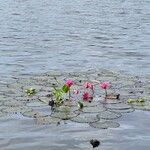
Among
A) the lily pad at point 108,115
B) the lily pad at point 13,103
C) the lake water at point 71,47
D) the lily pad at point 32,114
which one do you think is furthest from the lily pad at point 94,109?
the lily pad at point 13,103

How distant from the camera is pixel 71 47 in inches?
966

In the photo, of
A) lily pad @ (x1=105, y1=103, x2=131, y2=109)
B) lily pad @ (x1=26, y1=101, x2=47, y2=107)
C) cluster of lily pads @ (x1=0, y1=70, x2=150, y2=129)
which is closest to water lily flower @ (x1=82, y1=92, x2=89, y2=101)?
cluster of lily pads @ (x1=0, y1=70, x2=150, y2=129)

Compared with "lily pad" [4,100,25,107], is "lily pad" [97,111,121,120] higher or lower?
lower

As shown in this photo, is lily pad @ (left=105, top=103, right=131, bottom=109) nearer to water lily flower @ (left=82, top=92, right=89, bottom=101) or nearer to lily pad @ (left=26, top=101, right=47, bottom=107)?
water lily flower @ (left=82, top=92, right=89, bottom=101)

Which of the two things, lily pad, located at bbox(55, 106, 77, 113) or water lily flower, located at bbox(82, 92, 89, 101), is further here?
water lily flower, located at bbox(82, 92, 89, 101)

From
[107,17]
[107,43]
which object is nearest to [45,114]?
[107,43]

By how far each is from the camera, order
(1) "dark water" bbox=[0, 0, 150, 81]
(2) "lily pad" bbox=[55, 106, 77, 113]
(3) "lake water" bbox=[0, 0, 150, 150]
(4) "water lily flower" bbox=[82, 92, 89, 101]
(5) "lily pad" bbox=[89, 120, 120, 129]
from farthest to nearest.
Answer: (1) "dark water" bbox=[0, 0, 150, 81], (4) "water lily flower" bbox=[82, 92, 89, 101], (2) "lily pad" bbox=[55, 106, 77, 113], (5) "lily pad" bbox=[89, 120, 120, 129], (3) "lake water" bbox=[0, 0, 150, 150]

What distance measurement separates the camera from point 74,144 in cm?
1123

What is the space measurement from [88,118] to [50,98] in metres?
2.07

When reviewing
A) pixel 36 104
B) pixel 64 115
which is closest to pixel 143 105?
pixel 64 115

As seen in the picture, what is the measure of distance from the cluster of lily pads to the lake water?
0.47 m

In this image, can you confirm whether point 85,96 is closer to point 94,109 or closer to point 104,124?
point 94,109

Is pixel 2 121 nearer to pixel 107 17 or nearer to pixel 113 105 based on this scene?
pixel 113 105

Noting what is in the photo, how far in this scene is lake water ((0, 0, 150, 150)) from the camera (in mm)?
11625
